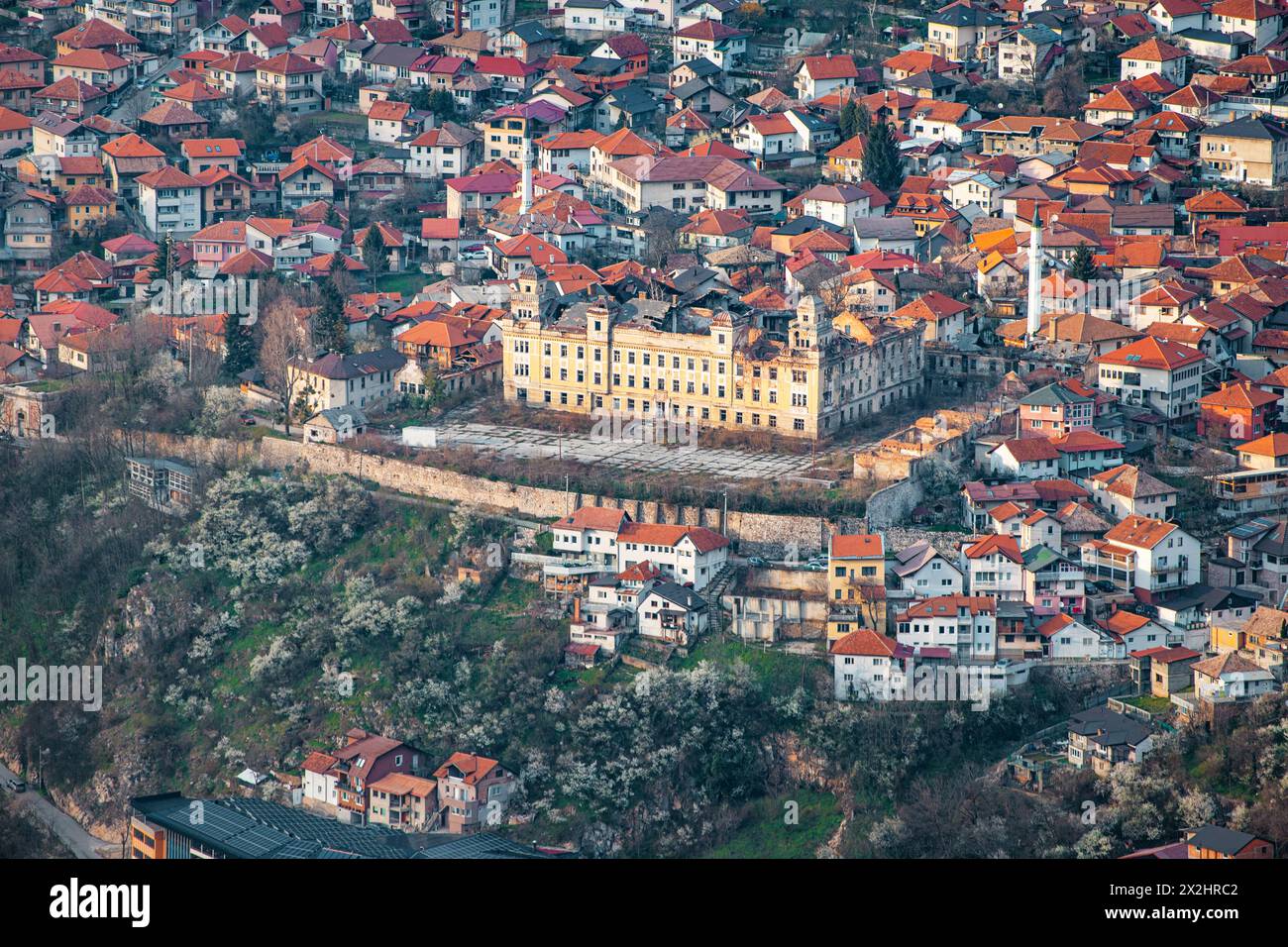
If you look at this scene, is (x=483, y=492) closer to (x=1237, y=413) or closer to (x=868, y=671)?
(x=868, y=671)

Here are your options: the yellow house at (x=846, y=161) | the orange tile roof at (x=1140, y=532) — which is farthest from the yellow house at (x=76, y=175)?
the orange tile roof at (x=1140, y=532)

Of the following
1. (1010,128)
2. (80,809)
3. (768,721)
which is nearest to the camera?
(768,721)

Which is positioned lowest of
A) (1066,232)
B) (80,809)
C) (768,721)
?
(80,809)

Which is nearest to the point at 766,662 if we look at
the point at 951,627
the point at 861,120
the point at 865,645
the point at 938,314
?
the point at 865,645

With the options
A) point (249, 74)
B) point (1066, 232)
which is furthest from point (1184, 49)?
point (249, 74)

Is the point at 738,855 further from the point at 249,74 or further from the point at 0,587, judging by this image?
the point at 249,74

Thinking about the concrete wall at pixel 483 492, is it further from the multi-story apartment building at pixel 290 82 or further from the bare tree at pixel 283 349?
the multi-story apartment building at pixel 290 82
